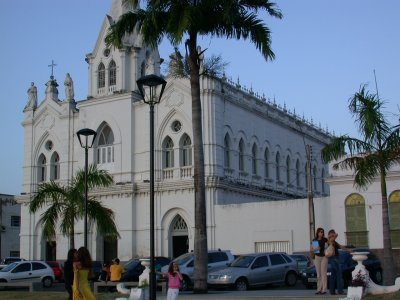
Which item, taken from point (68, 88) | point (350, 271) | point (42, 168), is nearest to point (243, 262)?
point (350, 271)

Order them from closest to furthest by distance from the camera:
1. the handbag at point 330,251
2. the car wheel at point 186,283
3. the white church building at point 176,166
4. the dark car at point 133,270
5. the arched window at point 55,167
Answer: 1. the handbag at point 330,251
2. the car wheel at point 186,283
3. the dark car at point 133,270
4. the white church building at point 176,166
5. the arched window at point 55,167

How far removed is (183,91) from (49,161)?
41.8 ft

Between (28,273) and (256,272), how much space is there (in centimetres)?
1337

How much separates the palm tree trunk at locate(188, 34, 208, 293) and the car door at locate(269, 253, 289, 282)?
5.61 metres

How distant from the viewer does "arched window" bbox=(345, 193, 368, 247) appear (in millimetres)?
36438

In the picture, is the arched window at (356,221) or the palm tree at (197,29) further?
the arched window at (356,221)

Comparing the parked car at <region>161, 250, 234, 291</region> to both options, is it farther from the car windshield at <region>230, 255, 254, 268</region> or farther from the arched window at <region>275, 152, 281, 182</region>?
the arched window at <region>275, 152, 281, 182</region>

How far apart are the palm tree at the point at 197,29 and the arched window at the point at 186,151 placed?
63.6 feet

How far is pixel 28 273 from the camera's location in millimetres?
34062

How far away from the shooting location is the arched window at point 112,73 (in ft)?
156

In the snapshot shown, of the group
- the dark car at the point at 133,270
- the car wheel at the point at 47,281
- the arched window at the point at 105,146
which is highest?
the arched window at the point at 105,146

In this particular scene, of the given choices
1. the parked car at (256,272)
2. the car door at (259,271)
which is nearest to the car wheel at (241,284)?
the parked car at (256,272)

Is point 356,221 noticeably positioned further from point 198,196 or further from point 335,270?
point 335,270

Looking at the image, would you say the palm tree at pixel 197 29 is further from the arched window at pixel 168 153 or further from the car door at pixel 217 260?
the arched window at pixel 168 153
